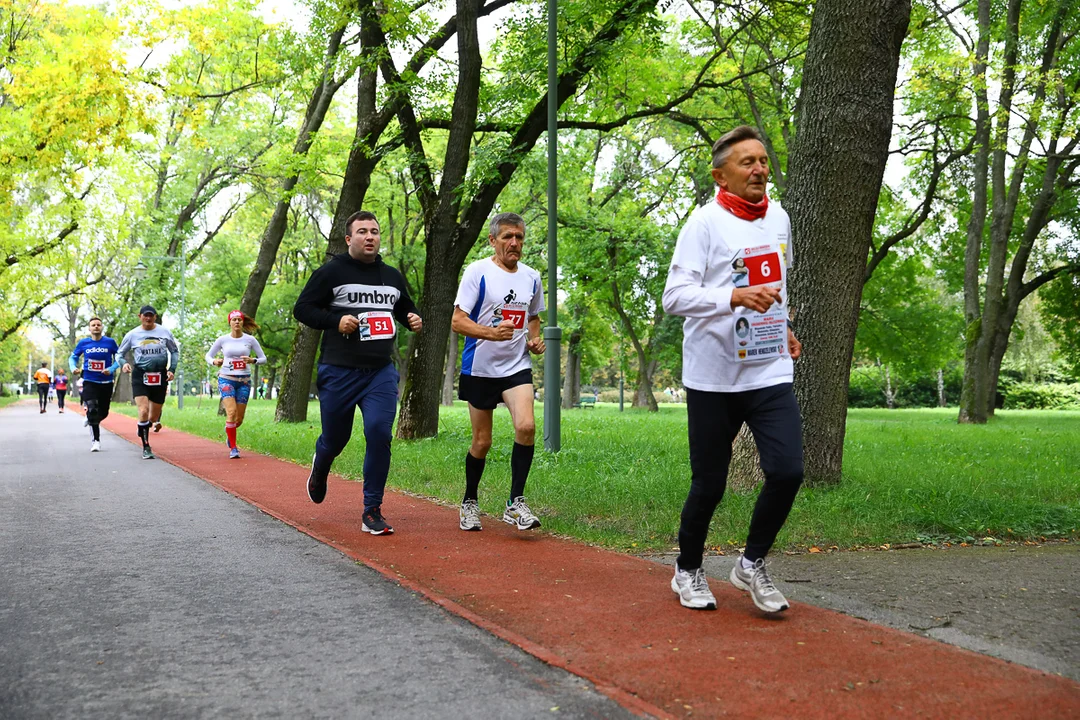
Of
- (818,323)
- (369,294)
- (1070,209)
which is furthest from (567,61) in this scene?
(1070,209)

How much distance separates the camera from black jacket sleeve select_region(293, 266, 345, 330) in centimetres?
636

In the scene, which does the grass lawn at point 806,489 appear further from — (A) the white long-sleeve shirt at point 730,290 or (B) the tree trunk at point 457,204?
(A) the white long-sleeve shirt at point 730,290

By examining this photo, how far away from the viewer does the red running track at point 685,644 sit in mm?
3104

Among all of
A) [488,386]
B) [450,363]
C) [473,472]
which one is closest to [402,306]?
[488,386]

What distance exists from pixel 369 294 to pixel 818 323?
3.90 metres

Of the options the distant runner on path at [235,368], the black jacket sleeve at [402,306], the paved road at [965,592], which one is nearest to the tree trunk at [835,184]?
the paved road at [965,592]

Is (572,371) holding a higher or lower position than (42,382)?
higher

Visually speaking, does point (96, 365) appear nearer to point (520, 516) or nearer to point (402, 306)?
point (402, 306)

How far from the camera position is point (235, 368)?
13.0m

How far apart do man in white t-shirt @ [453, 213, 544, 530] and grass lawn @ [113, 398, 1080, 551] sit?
69cm

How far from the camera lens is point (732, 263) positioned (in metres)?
4.22

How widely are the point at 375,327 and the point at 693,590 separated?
310cm

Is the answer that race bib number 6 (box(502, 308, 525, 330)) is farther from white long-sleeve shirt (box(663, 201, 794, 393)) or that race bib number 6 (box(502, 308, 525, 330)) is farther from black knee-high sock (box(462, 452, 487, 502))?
white long-sleeve shirt (box(663, 201, 794, 393))

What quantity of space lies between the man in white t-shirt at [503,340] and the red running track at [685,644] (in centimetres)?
64
